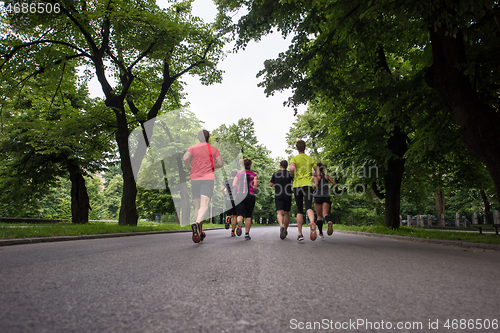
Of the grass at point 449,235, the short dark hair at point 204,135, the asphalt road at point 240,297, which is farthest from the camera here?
the grass at point 449,235

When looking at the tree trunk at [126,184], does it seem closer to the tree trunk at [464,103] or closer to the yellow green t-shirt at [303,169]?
the yellow green t-shirt at [303,169]

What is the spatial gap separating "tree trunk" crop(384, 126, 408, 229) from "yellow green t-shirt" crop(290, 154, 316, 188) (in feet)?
24.5

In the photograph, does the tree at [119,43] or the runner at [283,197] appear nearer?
the runner at [283,197]

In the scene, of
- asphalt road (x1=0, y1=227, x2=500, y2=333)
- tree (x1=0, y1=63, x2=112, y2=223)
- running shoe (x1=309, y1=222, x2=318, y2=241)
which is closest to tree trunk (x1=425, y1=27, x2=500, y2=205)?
asphalt road (x1=0, y1=227, x2=500, y2=333)

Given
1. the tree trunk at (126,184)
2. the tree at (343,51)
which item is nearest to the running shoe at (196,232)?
the tree at (343,51)

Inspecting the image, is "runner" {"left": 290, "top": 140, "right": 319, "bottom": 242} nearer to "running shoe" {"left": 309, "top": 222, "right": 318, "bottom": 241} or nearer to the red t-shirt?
"running shoe" {"left": 309, "top": 222, "right": 318, "bottom": 241}

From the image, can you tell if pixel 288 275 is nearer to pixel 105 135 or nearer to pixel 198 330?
pixel 198 330

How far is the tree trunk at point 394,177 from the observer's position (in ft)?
47.8

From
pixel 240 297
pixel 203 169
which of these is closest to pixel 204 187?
pixel 203 169

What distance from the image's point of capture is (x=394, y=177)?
1508 centimetres

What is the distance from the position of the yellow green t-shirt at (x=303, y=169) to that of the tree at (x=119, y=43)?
587cm

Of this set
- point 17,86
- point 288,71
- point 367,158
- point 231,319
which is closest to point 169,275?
point 231,319

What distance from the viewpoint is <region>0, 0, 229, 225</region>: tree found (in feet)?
41.7

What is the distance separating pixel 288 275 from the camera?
3.74m
